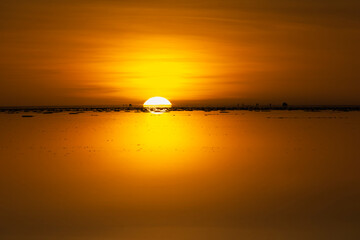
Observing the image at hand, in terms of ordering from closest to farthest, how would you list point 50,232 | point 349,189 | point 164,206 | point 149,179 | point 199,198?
point 50,232 < point 164,206 < point 199,198 < point 349,189 < point 149,179

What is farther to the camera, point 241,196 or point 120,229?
point 241,196

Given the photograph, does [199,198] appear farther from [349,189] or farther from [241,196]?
[349,189]

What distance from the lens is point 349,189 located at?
10.8 metres

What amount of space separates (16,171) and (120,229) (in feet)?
24.7

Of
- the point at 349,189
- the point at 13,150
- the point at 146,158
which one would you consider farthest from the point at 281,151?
the point at 13,150

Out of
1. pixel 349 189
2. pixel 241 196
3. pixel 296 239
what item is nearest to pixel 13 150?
pixel 241 196

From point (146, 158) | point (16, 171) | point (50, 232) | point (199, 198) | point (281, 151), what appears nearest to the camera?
point (50, 232)

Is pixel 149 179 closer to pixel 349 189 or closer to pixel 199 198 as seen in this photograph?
pixel 199 198

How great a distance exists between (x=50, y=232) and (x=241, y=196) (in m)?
4.44

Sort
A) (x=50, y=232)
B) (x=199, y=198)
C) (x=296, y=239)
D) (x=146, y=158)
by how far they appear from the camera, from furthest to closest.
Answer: (x=146, y=158)
(x=199, y=198)
(x=50, y=232)
(x=296, y=239)

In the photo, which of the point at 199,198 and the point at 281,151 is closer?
the point at 199,198

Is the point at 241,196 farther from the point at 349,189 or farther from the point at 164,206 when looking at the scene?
the point at 349,189

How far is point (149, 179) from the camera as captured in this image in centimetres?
1238

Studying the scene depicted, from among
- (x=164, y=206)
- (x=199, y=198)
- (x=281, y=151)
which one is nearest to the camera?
(x=164, y=206)
